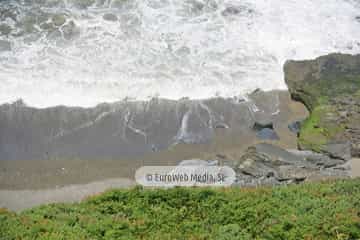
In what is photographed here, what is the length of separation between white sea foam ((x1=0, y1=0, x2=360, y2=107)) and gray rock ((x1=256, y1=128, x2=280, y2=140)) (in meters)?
2.69

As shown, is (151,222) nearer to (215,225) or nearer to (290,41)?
(215,225)

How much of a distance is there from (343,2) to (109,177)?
19.0 metres

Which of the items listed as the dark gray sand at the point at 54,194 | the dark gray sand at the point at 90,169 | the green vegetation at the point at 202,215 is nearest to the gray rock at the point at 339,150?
the dark gray sand at the point at 90,169

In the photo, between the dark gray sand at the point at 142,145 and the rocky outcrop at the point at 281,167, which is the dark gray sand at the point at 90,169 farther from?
the rocky outcrop at the point at 281,167

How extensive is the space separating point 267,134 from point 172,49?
7.21 meters

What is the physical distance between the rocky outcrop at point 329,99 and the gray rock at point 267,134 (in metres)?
0.91

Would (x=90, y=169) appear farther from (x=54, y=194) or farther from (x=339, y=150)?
(x=339, y=150)

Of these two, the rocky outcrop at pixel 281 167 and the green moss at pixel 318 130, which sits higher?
the green moss at pixel 318 130

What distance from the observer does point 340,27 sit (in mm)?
28188

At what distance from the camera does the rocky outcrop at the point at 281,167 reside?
1581cm

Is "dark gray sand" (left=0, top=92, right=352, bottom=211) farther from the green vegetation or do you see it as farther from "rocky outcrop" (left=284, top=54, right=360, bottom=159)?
the green vegetation

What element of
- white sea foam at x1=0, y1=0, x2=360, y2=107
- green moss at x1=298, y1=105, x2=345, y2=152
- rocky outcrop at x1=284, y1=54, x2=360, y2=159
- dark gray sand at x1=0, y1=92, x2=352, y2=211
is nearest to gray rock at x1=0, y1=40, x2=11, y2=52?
white sea foam at x1=0, y1=0, x2=360, y2=107

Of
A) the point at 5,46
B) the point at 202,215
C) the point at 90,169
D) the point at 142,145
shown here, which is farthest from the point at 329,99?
the point at 5,46

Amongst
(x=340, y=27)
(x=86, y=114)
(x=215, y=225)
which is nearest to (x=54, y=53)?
(x=86, y=114)
